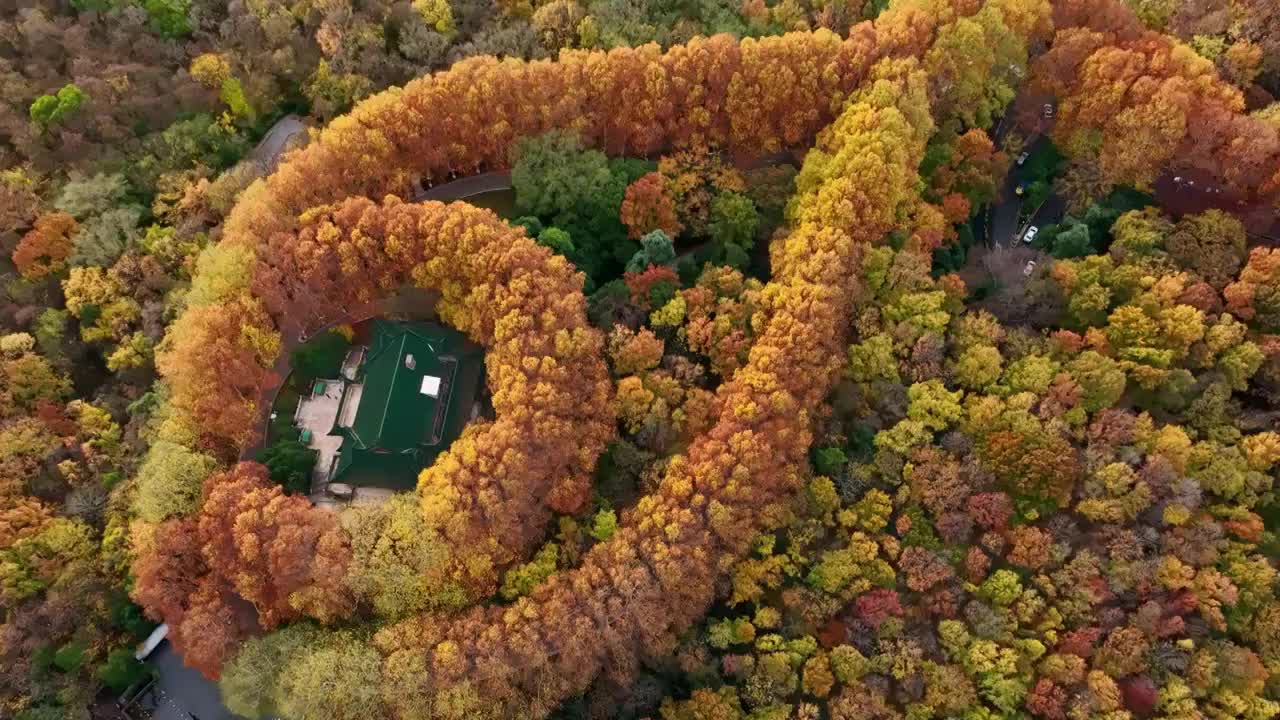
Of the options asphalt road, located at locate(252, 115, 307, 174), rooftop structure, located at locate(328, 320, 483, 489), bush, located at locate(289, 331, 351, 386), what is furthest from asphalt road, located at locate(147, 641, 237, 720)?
asphalt road, located at locate(252, 115, 307, 174)

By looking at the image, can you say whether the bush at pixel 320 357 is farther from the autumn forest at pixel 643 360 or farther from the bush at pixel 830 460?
the bush at pixel 830 460

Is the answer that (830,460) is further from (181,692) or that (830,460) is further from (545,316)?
(181,692)

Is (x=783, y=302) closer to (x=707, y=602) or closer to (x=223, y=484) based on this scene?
(x=707, y=602)

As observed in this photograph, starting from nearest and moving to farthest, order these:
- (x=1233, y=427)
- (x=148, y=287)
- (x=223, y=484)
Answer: (x=223, y=484) → (x=1233, y=427) → (x=148, y=287)

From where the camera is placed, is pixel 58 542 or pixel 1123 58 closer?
pixel 58 542

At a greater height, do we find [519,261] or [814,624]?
[519,261]

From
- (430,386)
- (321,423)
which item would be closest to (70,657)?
(321,423)

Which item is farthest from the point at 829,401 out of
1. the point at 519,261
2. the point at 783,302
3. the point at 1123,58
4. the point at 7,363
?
the point at 7,363
